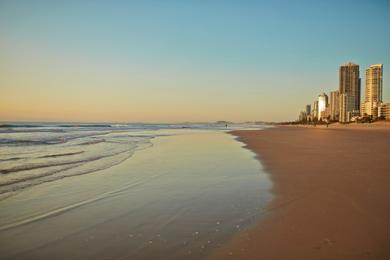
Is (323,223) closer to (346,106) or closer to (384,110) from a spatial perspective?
(384,110)

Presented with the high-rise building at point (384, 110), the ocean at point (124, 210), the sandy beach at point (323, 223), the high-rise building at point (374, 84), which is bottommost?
the ocean at point (124, 210)

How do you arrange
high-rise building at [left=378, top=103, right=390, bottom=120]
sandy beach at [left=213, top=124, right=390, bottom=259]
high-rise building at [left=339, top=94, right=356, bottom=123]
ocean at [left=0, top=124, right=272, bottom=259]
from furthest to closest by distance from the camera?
high-rise building at [left=339, top=94, right=356, bottom=123], high-rise building at [left=378, top=103, right=390, bottom=120], ocean at [left=0, top=124, right=272, bottom=259], sandy beach at [left=213, top=124, right=390, bottom=259]

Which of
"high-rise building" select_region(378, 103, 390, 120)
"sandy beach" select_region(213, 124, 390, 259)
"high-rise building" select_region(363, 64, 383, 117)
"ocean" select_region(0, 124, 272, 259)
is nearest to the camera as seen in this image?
"sandy beach" select_region(213, 124, 390, 259)

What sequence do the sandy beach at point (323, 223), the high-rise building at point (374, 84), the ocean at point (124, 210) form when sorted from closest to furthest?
1. the sandy beach at point (323, 223)
2. the ocean at point (124, 210)
3. the high-rise building at point (374, 84)

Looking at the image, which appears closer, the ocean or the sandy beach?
the sandy beach

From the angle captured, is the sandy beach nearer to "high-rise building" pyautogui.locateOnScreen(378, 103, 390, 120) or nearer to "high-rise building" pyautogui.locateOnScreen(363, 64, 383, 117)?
"high-rise building" pyautogui.locateOnScreen(378, 103, 390, 120)

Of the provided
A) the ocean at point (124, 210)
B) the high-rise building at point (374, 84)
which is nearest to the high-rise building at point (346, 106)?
the high-rise building at point (374, 84)

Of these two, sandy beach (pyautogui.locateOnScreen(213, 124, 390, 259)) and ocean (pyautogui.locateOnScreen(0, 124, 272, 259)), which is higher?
sandy beach (pyautogui.locateOnScreen(213, 124, 390, 259))

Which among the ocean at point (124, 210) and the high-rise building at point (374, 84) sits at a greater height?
the high-rise building at point (374, 84)

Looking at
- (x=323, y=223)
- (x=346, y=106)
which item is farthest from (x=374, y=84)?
(x=323, y=223)

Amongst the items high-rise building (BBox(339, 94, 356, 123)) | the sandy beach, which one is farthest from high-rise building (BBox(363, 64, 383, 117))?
the sandy beach

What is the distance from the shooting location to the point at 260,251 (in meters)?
3.63

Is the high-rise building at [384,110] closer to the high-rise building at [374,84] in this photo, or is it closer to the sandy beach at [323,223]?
the high-rise building at [374,84]

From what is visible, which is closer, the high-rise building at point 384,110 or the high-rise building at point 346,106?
the high-rise building at point 384,110
